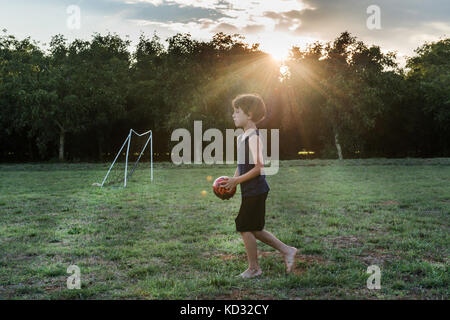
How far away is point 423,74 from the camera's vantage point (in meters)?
35.7

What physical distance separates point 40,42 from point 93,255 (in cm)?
3472

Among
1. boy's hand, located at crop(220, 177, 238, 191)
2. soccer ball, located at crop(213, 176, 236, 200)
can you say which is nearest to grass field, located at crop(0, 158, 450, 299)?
soccer ball, located at crop(213, 176, 236, 200)

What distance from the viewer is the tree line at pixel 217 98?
2750 centimetres

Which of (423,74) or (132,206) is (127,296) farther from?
(423,74)

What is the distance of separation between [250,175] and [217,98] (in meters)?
24.4

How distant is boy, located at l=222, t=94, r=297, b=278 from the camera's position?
3.92m

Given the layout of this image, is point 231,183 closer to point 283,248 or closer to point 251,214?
point 251,214

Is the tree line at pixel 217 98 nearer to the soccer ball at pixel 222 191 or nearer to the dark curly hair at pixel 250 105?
the soccer ball at pixel 222 191

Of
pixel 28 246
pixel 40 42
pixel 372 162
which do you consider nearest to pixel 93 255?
pixel 28 246

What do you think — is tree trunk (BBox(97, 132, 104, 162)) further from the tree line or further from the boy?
the boy

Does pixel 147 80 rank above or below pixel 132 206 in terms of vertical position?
above

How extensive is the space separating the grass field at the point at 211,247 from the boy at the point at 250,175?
0.38 meters

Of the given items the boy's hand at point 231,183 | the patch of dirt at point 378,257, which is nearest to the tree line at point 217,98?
the patch of dirt at point 378,257

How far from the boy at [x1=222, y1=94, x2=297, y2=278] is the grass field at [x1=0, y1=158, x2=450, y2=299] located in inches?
15.1
